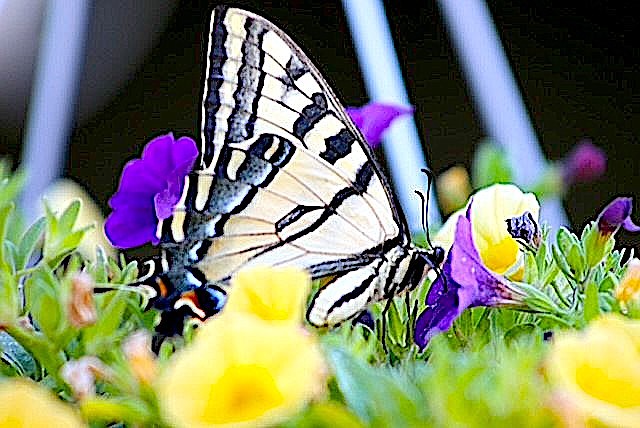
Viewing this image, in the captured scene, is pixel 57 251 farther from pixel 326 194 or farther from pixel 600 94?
pixel 600 94

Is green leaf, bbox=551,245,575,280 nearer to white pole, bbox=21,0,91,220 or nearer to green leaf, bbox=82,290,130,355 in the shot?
green leaf, bbox=82,290,130,355

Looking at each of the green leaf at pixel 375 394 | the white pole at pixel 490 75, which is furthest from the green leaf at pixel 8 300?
the white pole at pixel 490 75

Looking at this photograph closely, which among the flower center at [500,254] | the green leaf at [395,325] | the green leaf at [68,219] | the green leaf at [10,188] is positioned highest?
the green leaf at [10,188]

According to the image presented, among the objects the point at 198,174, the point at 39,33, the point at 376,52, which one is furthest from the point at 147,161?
the point at 39,33

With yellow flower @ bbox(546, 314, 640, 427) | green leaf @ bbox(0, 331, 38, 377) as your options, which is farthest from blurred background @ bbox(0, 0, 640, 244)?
yellow flower @ bbox(546, 314, 640, 427)

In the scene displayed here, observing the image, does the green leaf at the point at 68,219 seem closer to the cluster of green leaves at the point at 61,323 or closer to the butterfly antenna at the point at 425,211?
the cluster of green leaves at the point at 61,323
